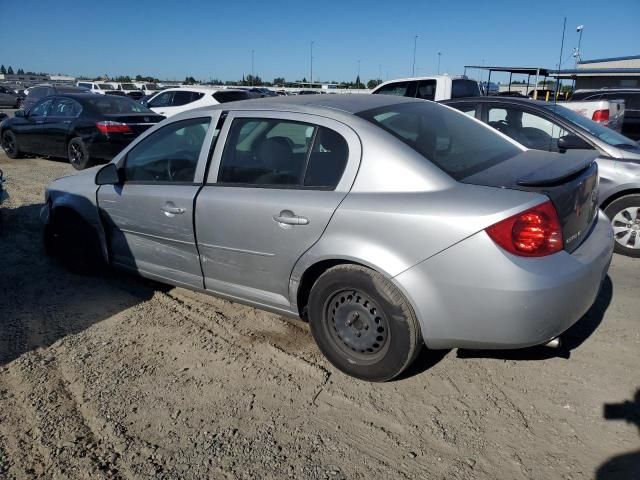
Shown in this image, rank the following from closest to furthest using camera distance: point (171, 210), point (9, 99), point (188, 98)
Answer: point (171, 210)
point (188, 98)
point (9, 99)

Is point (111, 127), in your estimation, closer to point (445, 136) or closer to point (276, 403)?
point (445, 136)

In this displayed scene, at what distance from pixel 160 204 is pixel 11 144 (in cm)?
1005

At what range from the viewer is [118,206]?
400cm

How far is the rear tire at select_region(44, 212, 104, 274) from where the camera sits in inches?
173

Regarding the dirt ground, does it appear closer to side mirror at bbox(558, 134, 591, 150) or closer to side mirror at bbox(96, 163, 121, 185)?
side mirror at bbox(96, 163, 121, 185)

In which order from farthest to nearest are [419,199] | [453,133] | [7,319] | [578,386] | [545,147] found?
[545,147]
[7,319]
[453,133]
[578,386]
[419,199]

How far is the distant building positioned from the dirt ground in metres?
19.4

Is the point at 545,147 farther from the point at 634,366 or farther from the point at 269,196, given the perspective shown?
the point at 269,196

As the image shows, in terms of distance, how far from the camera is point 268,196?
123 inches

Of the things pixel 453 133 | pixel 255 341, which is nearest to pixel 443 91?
pixel 453 133

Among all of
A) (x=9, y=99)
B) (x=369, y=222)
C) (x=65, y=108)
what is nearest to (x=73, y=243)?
(x=369, y=222)

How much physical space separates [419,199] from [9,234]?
17.2ft

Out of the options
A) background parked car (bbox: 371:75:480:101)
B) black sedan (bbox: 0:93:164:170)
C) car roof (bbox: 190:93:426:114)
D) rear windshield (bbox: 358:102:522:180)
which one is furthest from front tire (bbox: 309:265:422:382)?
background parked car (bbox: 371:75:480:101)

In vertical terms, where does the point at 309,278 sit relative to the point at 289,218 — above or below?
below
